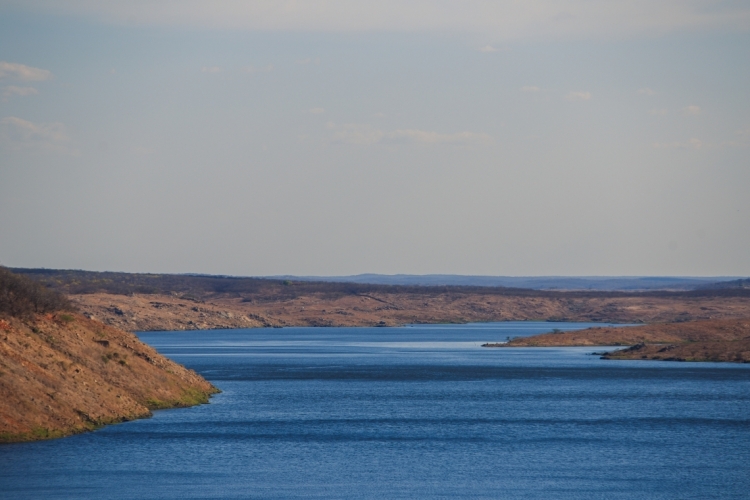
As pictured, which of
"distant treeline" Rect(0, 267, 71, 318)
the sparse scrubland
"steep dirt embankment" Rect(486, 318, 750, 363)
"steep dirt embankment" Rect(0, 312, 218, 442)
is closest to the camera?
"steep dirt embankment" Rect(0, 312, 218, 442)

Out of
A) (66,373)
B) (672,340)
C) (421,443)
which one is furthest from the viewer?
(672,340)

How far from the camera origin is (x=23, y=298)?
2226 inches

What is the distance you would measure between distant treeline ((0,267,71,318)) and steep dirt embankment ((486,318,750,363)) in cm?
7206

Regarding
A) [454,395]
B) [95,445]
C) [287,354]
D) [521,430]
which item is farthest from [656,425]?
[287,354]

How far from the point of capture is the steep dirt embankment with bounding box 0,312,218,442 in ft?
150

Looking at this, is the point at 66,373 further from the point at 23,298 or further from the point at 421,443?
the point at 421,443

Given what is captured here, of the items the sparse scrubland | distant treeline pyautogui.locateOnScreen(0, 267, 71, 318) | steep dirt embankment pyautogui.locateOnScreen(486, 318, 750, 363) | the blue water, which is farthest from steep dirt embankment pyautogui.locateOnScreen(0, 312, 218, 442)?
steep dirt embankment pyautogui.locateOnScreen(486, 318, 750, 363)

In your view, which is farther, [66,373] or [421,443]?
[66,373]

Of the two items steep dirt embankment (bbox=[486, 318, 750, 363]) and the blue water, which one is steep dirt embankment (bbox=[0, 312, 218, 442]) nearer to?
the blue water

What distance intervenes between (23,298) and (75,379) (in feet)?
25.9

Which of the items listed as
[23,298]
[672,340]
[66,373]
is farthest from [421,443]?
[672,340]

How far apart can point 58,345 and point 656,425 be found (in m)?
34.0

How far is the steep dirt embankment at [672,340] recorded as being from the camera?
361ft

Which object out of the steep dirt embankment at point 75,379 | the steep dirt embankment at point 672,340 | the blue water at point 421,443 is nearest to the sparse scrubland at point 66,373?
the steep dirt embankment at point 75,379
